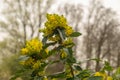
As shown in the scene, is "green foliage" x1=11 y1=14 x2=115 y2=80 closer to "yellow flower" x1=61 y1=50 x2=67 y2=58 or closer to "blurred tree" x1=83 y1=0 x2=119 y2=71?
"yellow flower" x1=61 y1=50 x2=67 y2=58

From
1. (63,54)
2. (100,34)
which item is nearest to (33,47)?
(63,54)

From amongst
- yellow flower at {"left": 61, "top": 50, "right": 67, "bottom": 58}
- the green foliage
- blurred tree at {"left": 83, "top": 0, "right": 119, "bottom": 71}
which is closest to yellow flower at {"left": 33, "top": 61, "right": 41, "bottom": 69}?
the green foliage

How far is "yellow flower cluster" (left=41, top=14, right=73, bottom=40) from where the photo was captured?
141cm

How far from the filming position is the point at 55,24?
1.41 m

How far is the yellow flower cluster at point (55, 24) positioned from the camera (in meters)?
1.41

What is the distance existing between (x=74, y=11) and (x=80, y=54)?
11.7ft

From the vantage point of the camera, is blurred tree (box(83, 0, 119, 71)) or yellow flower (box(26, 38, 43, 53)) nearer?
yellow flower (box(26, 38, 43, 53))

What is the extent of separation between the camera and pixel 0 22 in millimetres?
28516

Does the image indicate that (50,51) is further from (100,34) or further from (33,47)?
(100,34)

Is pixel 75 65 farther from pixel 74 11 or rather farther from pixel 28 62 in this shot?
pixel 74 11

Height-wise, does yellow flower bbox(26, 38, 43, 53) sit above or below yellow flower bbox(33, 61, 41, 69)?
above

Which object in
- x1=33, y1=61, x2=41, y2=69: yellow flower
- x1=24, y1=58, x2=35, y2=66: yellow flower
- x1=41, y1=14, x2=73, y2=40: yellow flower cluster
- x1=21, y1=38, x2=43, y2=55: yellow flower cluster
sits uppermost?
x1=41, y1=14, x2=73, y2=40: yellow flower cluster

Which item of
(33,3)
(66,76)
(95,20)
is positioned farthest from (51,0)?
(66,76)

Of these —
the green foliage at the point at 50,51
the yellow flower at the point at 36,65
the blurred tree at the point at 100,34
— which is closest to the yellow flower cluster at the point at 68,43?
the green foliage at the point at 50,51
